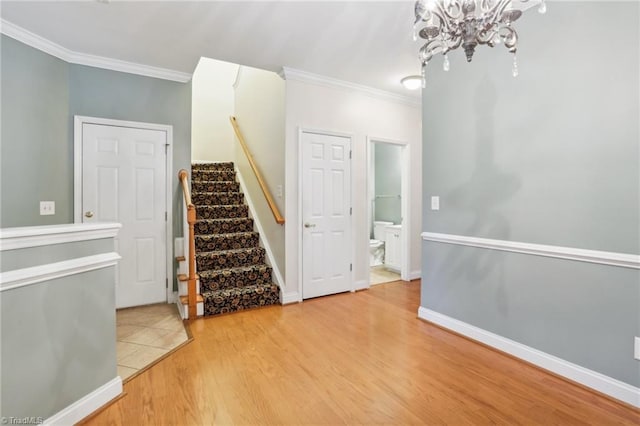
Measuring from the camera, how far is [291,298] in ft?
12.1

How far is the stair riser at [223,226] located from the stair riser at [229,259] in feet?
1.52

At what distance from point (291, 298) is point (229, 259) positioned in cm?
90

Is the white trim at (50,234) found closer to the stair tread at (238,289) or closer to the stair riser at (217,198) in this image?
the stair tread at (238,289)

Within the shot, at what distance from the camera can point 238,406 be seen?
72.9 inches

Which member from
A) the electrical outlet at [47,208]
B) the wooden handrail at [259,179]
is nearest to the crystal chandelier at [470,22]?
the wooden handrail at [259,179]

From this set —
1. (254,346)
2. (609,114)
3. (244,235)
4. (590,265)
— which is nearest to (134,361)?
(254,346)

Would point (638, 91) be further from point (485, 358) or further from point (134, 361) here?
point (134, 361)

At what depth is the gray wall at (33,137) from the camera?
2.65 m

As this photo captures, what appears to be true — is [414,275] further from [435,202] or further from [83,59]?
[83,59]

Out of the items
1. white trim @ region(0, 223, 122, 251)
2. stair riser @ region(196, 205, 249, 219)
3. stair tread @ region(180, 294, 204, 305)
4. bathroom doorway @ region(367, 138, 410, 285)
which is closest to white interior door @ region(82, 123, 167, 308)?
stair tread @ region(180, 294, 204, 305)

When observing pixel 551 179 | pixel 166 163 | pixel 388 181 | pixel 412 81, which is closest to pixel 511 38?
pixel 551 179

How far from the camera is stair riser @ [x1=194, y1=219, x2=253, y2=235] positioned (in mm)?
4090

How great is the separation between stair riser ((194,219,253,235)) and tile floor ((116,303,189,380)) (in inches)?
39.4

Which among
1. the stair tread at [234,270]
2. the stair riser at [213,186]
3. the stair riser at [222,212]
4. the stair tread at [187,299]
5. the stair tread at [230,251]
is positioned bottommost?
the stair tread at [187,299]
